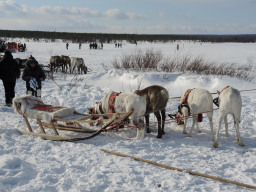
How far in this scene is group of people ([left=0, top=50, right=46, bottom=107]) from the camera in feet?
20.4

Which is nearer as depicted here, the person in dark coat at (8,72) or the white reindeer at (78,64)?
the person in dark coat at (8,72)

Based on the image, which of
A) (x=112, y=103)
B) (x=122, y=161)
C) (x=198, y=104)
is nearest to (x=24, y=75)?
(x=112, y=103)

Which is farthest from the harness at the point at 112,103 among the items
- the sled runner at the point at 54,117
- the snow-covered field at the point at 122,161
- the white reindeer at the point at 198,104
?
the white reindeer at the point at 198,104

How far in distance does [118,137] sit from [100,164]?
119cm

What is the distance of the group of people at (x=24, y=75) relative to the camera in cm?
621

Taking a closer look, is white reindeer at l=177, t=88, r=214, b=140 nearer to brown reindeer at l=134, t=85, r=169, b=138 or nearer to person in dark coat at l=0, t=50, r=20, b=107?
brown reindeer at l=134, t=85, r=169, b=138

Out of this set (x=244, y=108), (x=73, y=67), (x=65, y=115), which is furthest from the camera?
(x=73, y=67)

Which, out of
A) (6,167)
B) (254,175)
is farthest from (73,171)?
(254,175)

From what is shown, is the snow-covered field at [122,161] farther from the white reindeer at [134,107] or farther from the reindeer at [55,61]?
the reindeer at [55,61]

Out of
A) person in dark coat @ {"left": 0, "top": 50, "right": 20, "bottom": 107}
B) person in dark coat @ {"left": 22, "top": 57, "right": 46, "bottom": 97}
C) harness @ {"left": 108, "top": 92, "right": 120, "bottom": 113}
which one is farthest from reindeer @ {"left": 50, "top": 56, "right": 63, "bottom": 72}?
harness @ {"left": 108, "top": 92, "right": 120, "bottom": 113}

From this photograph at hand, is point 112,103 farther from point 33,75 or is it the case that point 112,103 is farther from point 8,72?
point 8,72

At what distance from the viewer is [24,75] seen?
624cm

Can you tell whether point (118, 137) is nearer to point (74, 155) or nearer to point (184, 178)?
point (74, 155)

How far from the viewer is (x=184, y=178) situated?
328 cm
